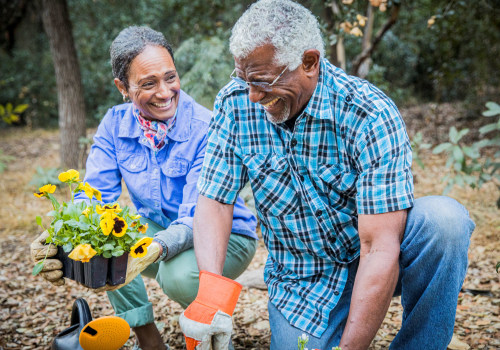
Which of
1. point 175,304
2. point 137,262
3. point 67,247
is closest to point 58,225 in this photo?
point 67,247

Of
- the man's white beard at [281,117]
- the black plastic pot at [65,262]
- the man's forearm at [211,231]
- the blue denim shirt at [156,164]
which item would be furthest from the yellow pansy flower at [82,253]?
the man's white beard at [281,117]

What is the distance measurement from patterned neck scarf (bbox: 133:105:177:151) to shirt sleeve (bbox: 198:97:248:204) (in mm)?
418

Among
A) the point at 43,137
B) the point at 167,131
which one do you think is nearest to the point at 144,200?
the point at 167,131

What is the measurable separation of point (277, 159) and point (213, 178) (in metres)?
0.25

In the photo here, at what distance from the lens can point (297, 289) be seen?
1799mm

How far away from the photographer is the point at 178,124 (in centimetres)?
212

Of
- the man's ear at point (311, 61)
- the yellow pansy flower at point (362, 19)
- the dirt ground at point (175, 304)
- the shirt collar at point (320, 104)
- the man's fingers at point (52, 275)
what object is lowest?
the dirt ground at point (175, 304)

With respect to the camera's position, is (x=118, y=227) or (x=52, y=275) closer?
(x=118, y=227)

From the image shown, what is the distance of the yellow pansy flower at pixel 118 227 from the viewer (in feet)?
4.94

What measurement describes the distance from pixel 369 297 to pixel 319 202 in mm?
369

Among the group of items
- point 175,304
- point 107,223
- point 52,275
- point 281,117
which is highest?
point 281,117

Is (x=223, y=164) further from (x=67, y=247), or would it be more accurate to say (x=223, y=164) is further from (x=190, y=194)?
(x=67, y=247)

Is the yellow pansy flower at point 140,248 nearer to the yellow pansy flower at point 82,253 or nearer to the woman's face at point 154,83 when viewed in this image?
the yellow pansy flower at point 82,253

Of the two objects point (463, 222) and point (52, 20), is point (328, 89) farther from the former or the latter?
point (52, 20)
